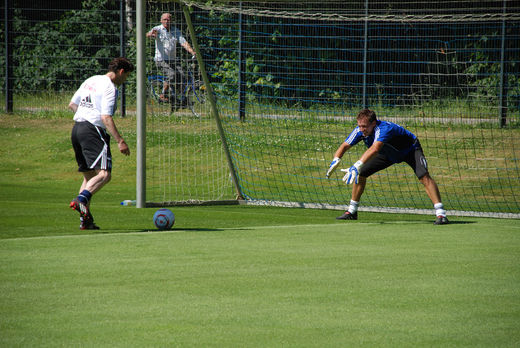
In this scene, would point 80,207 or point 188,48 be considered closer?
point 80,207

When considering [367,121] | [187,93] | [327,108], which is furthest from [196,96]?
[367,121]

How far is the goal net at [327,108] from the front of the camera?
14.1 metres

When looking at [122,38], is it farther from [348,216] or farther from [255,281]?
[255,281]

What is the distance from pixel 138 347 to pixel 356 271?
2843mm

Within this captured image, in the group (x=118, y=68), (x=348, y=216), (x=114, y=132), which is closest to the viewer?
(x=114, y=132)

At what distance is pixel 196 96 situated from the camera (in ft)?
44.9

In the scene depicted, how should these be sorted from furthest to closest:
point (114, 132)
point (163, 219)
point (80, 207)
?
point (163, 219), point (114, 132), point (80, 207)

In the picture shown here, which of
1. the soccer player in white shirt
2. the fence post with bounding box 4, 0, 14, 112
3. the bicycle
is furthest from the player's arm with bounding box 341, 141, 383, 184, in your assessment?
the fence post with bounding box 4, 0, 14, 112

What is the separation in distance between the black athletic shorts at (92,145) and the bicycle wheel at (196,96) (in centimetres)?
424

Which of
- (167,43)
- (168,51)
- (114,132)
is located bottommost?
(114,132)

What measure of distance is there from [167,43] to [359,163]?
4.57 m

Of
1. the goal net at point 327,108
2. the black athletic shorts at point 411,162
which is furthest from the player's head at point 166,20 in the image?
the black athletic shorts at point 411,162

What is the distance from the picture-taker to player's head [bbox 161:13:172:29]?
13070 mm

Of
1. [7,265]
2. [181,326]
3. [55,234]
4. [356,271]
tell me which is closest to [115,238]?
[55,234]
